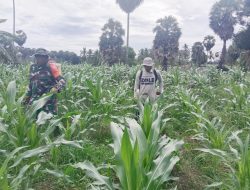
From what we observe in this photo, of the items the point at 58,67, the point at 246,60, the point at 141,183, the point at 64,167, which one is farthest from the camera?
the point at 246,60

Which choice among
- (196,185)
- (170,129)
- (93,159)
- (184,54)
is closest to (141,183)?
(196,185)

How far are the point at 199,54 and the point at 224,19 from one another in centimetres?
848

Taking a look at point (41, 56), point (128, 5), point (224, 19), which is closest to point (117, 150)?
point (41, 56)

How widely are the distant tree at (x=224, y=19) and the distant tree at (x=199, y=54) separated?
263 inches

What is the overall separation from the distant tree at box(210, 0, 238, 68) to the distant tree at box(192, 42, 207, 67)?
667cm

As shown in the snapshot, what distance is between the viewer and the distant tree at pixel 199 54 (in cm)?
4500

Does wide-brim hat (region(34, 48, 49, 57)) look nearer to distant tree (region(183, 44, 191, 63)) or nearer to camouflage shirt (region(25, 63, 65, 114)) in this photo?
camouflage shirt (region(25, 63, 65, 114))

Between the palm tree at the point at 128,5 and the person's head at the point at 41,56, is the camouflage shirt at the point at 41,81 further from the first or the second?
the palm tree at the point at 128,5

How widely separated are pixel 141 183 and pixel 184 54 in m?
43.9

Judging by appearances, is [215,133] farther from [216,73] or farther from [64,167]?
[216,73]

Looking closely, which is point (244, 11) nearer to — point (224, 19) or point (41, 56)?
point (224, 19)

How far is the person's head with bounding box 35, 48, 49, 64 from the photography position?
4678 millimetres

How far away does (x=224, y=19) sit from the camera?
37719mm

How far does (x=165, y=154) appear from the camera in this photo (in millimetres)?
2537
